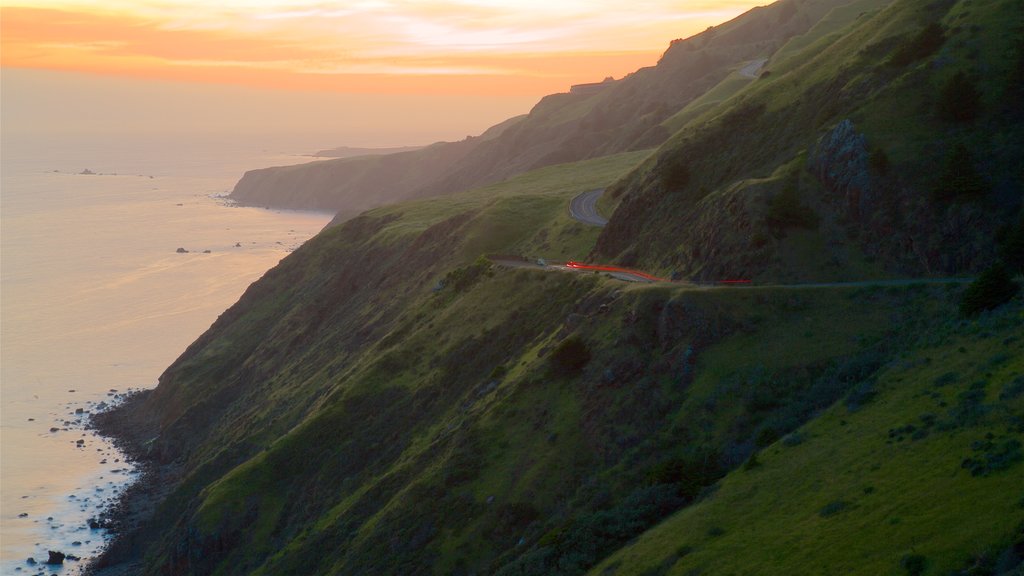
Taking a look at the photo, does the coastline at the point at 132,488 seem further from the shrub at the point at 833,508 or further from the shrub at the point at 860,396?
the shrub at the point at 833,508

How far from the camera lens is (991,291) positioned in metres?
44.4

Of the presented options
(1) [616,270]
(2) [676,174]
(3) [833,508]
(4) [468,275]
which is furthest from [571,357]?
(4) [468,275]

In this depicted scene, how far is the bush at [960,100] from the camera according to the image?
58.6m

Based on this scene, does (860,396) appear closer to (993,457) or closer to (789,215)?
(993,457)

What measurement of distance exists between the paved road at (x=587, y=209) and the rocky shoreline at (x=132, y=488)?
46885 mm

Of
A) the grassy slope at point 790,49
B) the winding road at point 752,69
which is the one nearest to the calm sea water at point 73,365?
the grassy slope at point 790,49

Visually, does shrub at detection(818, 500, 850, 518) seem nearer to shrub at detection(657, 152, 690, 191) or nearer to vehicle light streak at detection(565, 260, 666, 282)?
vehicle light streak at detection(565, 260, 666, 282)

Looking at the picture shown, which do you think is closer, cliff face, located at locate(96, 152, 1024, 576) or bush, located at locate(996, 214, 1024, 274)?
cliff face, located at locate(96, 152, 1024, 576)

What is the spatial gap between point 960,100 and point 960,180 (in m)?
7.11

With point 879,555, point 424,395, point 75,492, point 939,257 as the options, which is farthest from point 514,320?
point 75,492

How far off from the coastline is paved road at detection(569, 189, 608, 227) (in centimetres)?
4695

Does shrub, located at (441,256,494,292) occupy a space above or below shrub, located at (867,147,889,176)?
below

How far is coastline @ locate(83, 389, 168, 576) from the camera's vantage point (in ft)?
249

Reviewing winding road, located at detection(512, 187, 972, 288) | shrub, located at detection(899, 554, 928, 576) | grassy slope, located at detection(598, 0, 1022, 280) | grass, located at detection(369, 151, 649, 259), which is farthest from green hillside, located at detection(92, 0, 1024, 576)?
grass, located at detection(369, 151, 649, 259)
